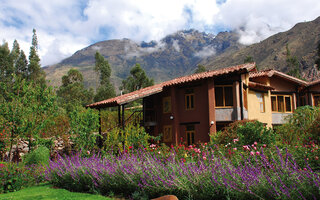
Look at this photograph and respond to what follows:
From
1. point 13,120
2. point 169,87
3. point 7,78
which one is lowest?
point 13,120

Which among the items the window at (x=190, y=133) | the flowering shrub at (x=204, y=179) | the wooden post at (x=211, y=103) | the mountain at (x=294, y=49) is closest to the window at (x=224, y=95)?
the wooden post at (x=211, y=103)

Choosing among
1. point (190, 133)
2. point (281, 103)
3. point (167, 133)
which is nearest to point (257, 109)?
point (281, 103)

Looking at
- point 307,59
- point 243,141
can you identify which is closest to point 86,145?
point 243,141

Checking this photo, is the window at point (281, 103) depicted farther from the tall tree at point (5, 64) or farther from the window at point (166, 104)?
the tall tree at point (5, 64)

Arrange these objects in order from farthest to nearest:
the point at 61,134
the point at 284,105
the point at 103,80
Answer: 1. the point at 103,80
2. the point at 284,105
3. the point at 61,134

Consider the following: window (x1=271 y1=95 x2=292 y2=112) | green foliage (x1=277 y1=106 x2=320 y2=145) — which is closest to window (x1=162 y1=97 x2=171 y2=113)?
green foliage (x1=277 y1=106 x2=320 y2=145)

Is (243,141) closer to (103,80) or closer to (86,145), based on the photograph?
(86,145)

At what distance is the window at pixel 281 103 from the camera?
25.0m

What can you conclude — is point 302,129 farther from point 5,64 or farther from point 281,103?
point 5,64

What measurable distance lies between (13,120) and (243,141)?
999 centimetres

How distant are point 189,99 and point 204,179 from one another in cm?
1434

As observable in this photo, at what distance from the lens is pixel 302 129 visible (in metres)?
13.0

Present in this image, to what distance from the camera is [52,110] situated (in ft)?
47.0

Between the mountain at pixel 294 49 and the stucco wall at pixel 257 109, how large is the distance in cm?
5753
